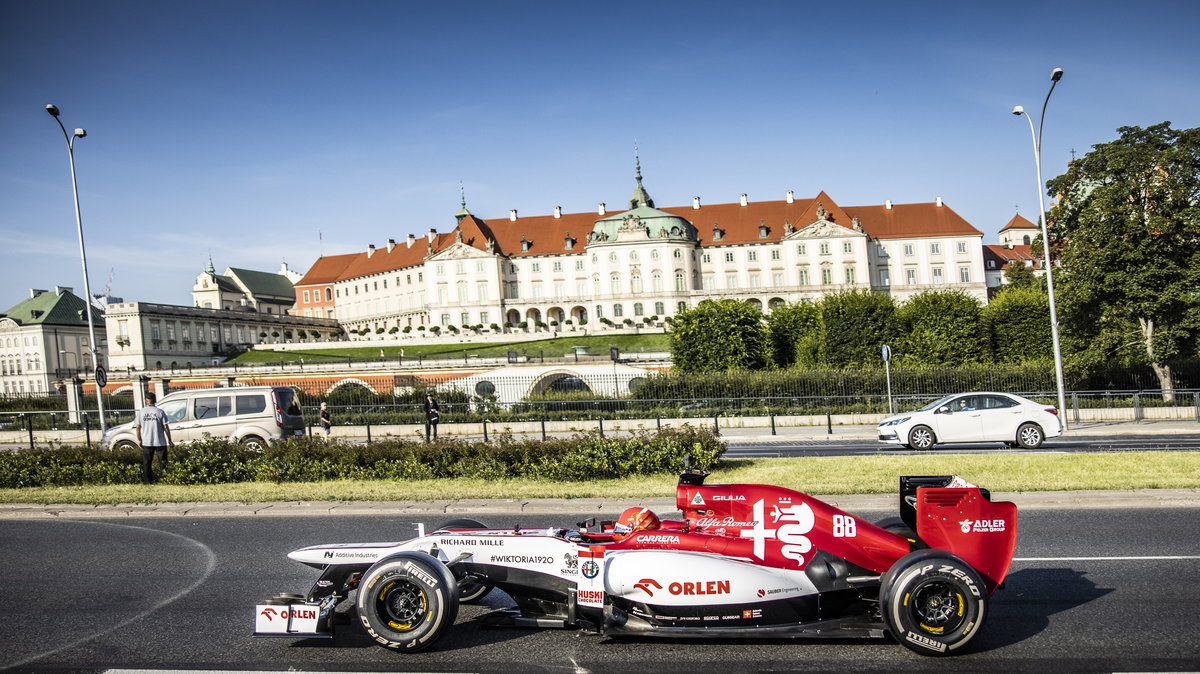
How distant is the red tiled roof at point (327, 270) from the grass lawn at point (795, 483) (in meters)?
135

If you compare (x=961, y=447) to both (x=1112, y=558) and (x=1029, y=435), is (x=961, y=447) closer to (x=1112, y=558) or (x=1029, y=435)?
(x=1029, y=435)

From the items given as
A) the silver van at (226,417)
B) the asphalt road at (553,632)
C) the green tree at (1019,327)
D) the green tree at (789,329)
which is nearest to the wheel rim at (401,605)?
the asphalt road at (553,632)

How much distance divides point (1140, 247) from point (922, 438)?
1443cm

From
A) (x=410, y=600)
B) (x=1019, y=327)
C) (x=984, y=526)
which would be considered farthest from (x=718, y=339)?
(x=410, y=600)

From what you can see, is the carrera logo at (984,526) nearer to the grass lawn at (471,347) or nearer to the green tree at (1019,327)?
the green tree at (1019,327)

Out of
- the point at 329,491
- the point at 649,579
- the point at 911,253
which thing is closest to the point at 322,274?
the point at 911,253

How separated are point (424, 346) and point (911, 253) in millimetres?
67961

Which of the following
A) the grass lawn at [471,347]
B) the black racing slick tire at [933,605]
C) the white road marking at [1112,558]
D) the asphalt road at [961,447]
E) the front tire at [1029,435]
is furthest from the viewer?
the grass lawn at [471,347]

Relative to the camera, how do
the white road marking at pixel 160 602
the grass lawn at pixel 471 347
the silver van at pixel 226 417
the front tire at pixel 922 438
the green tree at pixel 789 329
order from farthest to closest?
the grass lawn at pixel 471 347, the green tree at pixel 789 329, the silver van at pixel 226 417, the front tire at pixel 922 438, the white road marking at pixel 160 602

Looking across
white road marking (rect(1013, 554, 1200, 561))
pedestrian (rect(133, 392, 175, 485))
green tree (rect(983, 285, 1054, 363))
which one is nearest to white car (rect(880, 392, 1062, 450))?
white road marking (rect(1013, 554, 1200, 561))

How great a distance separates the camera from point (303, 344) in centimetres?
10769

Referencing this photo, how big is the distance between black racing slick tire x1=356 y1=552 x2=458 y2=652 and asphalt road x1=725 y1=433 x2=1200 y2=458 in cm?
1387

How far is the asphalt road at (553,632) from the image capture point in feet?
19.3

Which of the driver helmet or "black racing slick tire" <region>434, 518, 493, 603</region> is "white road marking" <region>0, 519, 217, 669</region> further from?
the driver helmet
